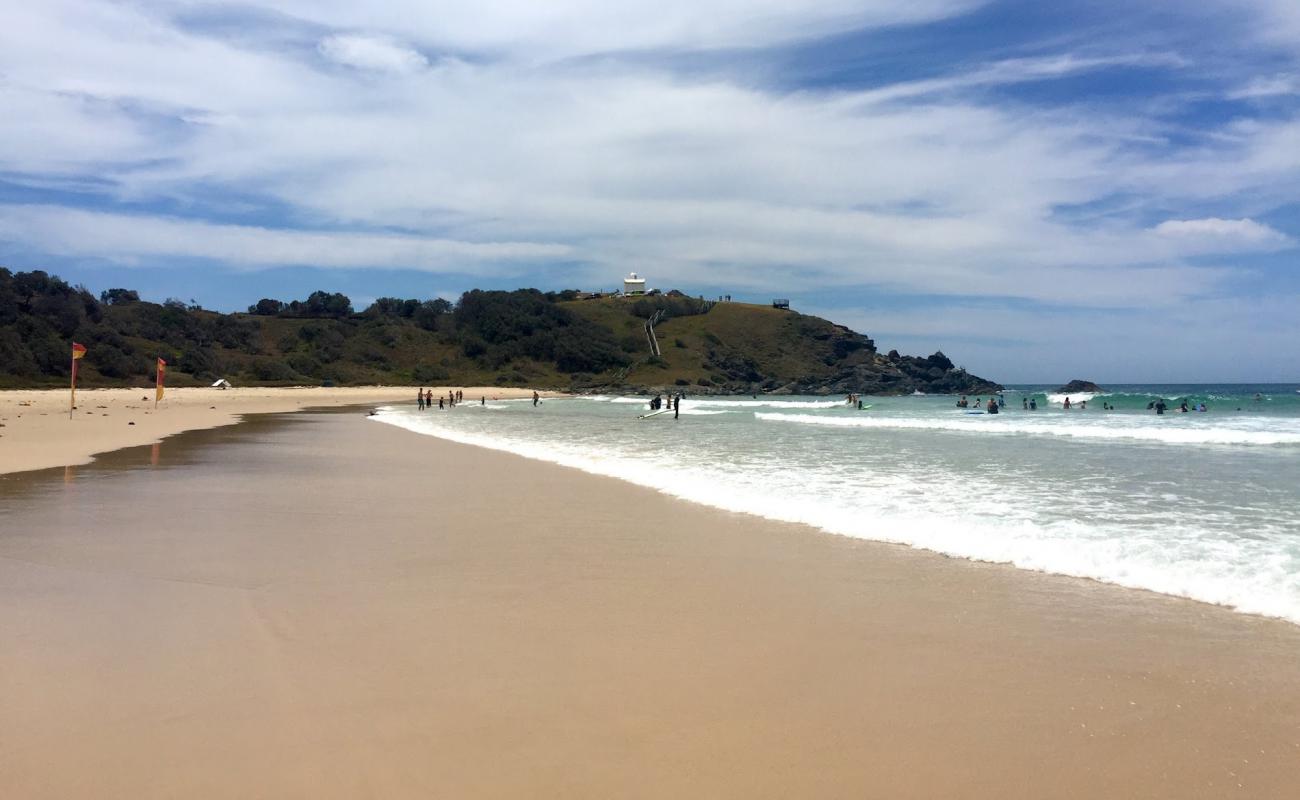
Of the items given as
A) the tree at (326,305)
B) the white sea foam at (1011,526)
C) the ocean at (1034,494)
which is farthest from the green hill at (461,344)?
the white sea foam at (1011,526)

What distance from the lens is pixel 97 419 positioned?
28672mm

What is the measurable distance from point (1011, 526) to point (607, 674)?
597 centimetres

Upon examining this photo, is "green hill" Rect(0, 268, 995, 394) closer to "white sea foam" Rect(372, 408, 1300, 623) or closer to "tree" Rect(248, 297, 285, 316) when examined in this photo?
"tree" Rect(248, 297, 285, 316)

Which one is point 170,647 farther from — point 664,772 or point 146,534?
point 146,534

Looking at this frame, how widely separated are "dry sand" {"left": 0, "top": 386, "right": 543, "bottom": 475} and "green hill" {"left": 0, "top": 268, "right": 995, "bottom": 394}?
448 inches

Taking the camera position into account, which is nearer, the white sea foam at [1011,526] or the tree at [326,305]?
the white sea foam at [1011,526]

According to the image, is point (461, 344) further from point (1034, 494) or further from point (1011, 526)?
point (1011, 526)

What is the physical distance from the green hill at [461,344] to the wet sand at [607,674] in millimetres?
60970

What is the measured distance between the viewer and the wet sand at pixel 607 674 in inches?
130

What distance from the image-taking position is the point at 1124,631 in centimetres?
523

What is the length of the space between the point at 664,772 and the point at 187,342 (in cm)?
9289

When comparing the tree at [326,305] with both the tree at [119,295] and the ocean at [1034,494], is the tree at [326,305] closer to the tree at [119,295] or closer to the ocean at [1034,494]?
the tree at [119,295]

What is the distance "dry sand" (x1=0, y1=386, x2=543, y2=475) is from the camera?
1684cm

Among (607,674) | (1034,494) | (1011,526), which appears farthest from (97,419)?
(607,674)
